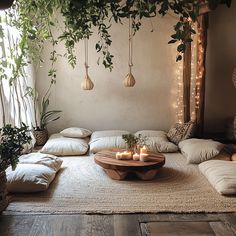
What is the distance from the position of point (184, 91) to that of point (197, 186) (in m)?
1.79

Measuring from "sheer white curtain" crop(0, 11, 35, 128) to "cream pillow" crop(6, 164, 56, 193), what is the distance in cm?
72

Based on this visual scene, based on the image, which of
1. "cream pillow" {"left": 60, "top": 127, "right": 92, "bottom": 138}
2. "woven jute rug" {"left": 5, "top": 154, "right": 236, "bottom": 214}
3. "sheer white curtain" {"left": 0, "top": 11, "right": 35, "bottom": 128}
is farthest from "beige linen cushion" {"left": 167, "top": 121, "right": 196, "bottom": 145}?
"sheer white curtain" {"left": 0, "top": 11, "right": 35, "bottom": 128}

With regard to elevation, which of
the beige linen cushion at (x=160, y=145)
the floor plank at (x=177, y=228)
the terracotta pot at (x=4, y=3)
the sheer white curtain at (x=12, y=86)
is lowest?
the floor plank at (x=177, y=228)

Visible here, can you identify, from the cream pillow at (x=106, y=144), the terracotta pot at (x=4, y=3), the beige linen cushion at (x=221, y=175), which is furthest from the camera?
the cream pillow at (x=106, y=144)

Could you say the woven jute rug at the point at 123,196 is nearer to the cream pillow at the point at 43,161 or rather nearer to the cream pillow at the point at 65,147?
the cream pillow at the point at 43,161

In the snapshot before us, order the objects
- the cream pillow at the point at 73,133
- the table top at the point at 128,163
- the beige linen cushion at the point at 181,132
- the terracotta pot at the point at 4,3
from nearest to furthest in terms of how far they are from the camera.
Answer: the terracotta pot at the point at 4,3 → the table top at the point at 128,163 → the beige linen cushion at the point at 181,132 → the cream pillow at the point at 73,133

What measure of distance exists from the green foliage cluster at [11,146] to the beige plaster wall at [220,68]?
303cm

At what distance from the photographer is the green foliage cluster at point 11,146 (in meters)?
2.30

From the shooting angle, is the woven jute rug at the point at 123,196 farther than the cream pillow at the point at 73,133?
No

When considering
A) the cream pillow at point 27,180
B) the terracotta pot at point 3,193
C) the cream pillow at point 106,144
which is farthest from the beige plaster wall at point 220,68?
the terracotta pot at point 3,193

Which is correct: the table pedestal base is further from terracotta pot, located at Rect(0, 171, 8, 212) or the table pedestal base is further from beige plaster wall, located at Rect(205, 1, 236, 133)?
beige plaster wall, located at Rect(205, 1, 236, 133)

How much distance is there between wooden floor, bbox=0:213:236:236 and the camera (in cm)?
213

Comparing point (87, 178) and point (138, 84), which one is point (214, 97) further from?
point (87, 178)

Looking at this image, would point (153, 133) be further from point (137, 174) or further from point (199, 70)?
point (137, 174)
